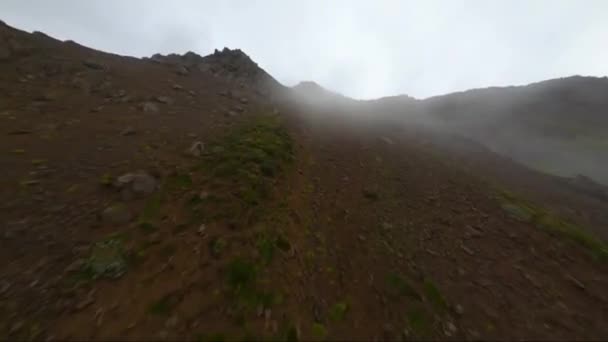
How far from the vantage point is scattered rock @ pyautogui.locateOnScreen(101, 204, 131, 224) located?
5.73 m

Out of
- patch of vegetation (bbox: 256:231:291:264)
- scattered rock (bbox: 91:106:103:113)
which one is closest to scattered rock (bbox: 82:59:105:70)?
scattered rock (bbox: 91:106:103:113)

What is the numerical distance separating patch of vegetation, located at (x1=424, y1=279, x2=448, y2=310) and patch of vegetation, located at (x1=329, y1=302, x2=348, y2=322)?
2.19m

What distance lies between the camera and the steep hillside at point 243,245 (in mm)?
4180

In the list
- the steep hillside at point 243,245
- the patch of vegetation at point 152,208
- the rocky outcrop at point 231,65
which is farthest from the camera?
the rocky outcrop at point 231,65

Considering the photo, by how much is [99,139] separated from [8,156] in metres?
2.43

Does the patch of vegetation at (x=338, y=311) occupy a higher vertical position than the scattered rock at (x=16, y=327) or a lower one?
lower

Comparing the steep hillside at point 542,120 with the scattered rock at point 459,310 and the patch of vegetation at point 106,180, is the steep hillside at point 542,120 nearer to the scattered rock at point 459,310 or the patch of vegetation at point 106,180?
the scattered rock at point 459,310

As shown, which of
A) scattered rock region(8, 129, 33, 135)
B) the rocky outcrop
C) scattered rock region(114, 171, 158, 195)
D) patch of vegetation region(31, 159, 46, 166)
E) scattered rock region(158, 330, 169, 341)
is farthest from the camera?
the rocky outcrop

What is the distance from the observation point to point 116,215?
585 centimetres

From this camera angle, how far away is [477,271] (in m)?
6.74

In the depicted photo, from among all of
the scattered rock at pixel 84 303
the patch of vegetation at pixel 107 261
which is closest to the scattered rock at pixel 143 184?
the patch of vegetation at pixel 107 261

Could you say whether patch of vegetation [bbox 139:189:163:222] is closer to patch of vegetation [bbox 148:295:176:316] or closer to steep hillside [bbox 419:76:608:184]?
patch of vegetation [bbox 148:295:176:316]

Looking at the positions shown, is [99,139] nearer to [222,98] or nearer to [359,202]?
[359,202]

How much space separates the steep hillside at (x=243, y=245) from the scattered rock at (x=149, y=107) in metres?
1.06
